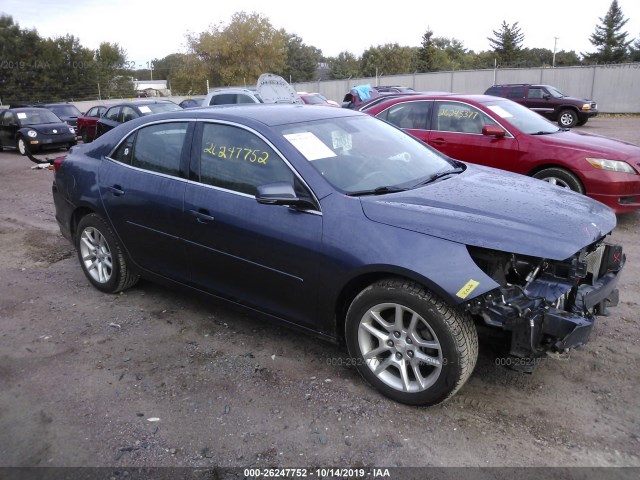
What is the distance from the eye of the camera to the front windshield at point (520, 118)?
23.3 feet

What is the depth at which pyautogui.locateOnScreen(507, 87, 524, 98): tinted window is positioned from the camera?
2194cm

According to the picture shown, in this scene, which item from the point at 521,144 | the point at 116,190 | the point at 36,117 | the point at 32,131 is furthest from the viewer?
the point at 36,117

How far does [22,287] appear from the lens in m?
5.11

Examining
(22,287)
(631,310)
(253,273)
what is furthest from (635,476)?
(22,287)

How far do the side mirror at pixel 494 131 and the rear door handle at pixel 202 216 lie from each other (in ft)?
15.0

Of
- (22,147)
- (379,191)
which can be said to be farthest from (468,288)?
(22,147)

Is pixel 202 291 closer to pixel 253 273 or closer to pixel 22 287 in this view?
pixel 253 273

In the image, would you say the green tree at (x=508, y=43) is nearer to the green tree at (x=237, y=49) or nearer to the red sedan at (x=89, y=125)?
the green tree at (x=237, y=49)

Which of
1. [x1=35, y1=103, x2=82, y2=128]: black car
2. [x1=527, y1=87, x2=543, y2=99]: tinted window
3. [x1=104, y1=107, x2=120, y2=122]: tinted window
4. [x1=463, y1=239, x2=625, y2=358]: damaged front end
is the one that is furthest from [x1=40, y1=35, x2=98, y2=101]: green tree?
[x1=463, y1=239, x2=625, y2=358]: damaged front end

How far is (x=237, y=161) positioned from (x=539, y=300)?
6.95 ft

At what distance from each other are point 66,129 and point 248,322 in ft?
46.6

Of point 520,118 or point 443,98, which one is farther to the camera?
point 443,98

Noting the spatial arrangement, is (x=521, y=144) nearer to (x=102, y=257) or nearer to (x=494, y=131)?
(x=494, y=131)

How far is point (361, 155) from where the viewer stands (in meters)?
3.71
